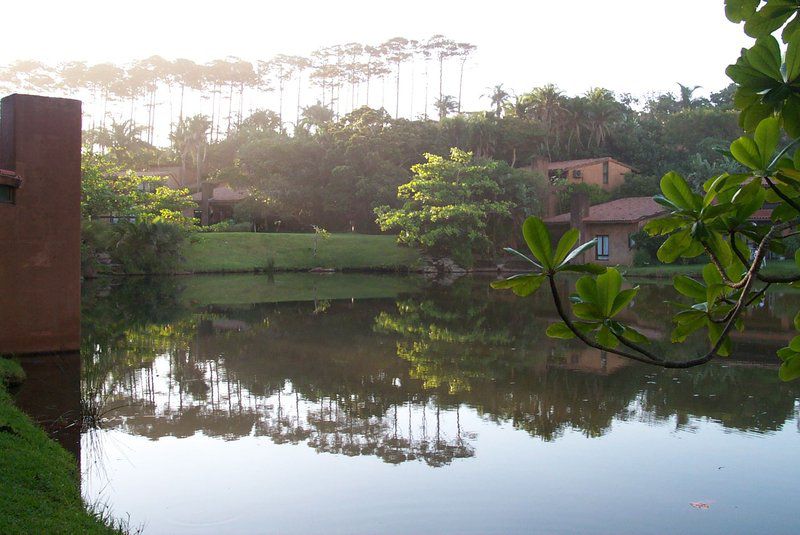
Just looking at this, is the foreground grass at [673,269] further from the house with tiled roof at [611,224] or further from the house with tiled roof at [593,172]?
the house with tiled roof at [593,172]

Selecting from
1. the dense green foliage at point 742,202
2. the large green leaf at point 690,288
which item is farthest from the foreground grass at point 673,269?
the dense green foliage at point 742,202

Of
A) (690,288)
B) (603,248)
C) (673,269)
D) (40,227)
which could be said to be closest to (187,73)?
(603,248)

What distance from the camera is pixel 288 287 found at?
30.5 metres

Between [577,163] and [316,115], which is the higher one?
[316,115]

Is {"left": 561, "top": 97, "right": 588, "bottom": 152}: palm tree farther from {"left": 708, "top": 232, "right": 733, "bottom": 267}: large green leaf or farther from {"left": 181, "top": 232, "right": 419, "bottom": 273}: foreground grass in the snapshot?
{"left": 708, "top": 232, "right": 733, "bottom": 267}: large green leaf

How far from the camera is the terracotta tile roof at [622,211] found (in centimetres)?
3853

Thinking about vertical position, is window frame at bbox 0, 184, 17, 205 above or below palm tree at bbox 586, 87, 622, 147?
below

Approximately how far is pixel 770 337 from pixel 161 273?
2728 centimetres

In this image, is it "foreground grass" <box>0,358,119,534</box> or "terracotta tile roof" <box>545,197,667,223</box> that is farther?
"terracotta tile roof" <box>545,197,667,223</box>

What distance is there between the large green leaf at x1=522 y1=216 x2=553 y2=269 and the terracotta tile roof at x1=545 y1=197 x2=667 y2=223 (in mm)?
36315

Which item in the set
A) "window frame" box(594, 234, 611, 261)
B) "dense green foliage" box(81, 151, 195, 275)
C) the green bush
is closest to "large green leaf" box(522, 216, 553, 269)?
"dense green foliage" box(81, 151, 195, 275)

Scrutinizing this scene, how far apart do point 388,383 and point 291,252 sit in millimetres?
29975

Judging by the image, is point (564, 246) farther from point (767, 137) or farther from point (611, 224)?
point (611, 224)

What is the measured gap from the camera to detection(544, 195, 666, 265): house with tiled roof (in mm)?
38750
